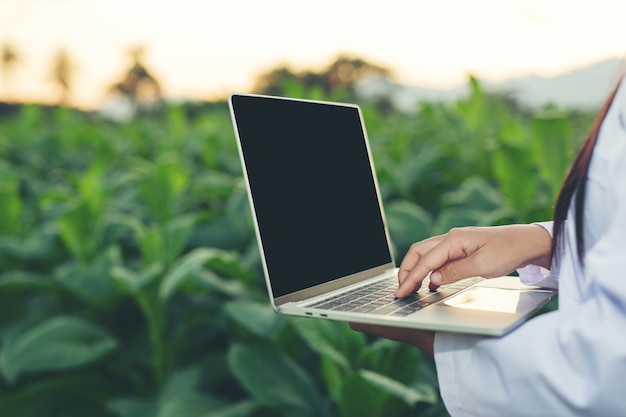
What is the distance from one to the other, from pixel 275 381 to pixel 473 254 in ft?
3.24

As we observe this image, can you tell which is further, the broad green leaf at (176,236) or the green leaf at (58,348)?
the broad green leaf at (176,236)

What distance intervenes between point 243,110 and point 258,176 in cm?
13

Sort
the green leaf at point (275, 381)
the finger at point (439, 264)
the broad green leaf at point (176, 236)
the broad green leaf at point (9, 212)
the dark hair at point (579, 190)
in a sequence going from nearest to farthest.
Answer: the dark hair at point (579, 190) < the finger at point (439, 264) < the green leaf at point (275, 381) < the broad green leaf at point (176, 236) < the broad green leaf at point (9, 212)

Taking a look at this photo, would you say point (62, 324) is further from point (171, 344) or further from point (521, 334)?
point (521, 334)

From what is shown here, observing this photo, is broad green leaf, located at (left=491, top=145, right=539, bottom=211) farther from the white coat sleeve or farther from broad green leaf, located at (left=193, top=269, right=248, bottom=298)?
the white coat sleeve

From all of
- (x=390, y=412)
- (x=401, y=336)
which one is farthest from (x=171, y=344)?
(x=401, y=336)

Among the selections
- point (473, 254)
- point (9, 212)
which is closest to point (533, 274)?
point (473, 254)

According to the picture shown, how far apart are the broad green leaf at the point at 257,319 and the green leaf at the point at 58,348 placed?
0.55 m

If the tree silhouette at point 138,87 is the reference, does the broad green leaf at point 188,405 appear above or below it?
below

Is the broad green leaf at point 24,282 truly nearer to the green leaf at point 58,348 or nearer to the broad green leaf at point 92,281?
the broad green leaf at point 92,281

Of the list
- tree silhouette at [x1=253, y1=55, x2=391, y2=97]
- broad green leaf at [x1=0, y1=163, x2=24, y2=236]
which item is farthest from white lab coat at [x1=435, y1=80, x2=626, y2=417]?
tree silhouette at [x1=253, y1=55, x2=391, y2=97]

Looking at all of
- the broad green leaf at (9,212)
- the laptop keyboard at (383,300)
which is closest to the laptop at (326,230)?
the laptop keyboard at (383,300)

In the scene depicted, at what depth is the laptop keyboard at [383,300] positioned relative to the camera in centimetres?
117

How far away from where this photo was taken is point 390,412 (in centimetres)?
191
